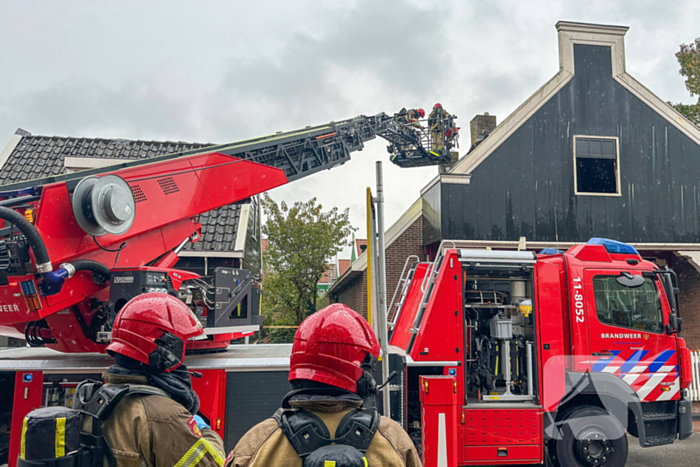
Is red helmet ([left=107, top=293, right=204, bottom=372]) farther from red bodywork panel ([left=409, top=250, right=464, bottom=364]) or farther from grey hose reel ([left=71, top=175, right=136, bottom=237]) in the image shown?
red bodywork panel ([left=409, top=250, right=464, bottom=364])

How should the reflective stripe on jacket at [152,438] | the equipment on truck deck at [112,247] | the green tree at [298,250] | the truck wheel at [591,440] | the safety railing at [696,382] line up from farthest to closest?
the green tree at [298,250] → the safety railing at [696,382] → the truck wheel at [591,440] → the equipment on truck deck at [112,247] → the reflective stripe on jacket at [152,438]

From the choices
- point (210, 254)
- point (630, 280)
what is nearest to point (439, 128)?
point (210, 254)

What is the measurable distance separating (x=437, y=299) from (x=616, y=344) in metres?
2.19

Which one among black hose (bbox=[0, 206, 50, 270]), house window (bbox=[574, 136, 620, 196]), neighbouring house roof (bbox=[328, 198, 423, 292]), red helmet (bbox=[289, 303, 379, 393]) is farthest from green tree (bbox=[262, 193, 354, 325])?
red helmet (bbox=[289, 303, 379, 393])

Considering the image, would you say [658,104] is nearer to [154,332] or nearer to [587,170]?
[587,170]

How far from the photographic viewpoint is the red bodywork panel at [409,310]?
6746mm

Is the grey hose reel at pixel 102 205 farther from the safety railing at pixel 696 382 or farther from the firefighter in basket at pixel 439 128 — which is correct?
the safety railing at pixel 696 382

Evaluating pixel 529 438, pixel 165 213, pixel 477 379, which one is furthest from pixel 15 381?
pixel 529 438

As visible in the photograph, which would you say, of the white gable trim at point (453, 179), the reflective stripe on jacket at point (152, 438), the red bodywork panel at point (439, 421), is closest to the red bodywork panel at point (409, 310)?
the red bodywork panel at point (439, 421)

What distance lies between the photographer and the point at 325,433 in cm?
177

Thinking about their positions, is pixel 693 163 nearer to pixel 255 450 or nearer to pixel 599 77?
pixel 599 77

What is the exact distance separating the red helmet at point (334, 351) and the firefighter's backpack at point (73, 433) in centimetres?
91

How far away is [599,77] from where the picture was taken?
14.8 metres

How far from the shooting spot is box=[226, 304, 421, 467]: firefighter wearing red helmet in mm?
A: 1764
